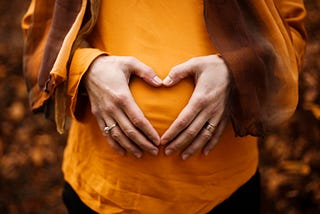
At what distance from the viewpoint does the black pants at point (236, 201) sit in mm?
1385

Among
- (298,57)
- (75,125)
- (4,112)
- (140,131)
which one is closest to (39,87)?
(75,125)

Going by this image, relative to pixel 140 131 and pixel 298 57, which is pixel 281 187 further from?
pixel 140 131

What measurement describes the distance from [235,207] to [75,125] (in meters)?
0.51

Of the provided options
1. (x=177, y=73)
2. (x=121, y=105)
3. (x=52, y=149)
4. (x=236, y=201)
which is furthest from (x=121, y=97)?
(x=52, y=149)

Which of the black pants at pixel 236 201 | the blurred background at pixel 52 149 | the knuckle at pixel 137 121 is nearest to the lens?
the knuckle at pixel 137 121

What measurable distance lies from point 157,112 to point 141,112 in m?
0.04

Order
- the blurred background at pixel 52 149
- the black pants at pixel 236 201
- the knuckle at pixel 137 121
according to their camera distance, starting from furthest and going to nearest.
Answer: the blurred background at pixel 52 149 → the black pants at pixel 236 201 → the knuckle at pixel 137 121

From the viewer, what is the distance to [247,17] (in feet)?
4.21

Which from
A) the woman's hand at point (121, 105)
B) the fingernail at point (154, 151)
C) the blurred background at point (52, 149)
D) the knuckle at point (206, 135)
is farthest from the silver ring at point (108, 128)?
the blurred background at point (52, 149)

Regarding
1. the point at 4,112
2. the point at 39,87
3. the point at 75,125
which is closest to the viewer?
the point at 39,87

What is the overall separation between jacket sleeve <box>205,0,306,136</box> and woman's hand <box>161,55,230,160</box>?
34 mm

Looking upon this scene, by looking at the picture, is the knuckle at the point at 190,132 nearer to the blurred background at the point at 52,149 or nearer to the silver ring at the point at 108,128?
the silver ring at the point at 108,128

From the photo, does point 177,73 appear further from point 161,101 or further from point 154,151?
point 154,151

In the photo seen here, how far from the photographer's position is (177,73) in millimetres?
1186
